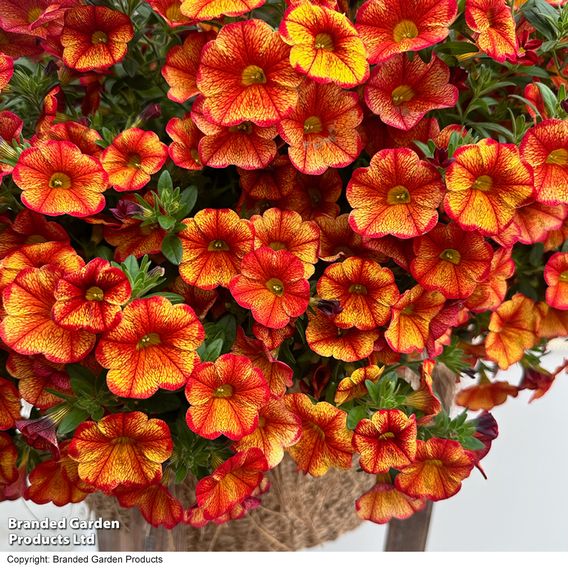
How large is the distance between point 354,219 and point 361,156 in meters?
0.11

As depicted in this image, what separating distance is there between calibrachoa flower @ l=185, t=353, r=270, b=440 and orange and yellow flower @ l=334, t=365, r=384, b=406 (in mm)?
89

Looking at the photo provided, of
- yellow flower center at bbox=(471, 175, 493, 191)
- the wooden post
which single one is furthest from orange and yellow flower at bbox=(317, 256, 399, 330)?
the wooden post

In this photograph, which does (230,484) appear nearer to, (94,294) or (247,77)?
(94,294)

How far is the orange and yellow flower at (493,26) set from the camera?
1.99ft

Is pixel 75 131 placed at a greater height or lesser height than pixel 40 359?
greater

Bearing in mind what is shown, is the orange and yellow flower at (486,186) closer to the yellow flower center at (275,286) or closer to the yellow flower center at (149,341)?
the yellow flower center at (275,286)

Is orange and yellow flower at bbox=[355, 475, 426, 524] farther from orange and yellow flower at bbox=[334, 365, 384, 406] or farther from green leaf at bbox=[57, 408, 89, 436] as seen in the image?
green leaf at bbox=[57, 408, 89, 436]

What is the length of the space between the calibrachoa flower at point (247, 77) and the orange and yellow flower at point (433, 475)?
323 mm

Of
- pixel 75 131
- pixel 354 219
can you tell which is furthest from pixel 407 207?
pixel 75 131

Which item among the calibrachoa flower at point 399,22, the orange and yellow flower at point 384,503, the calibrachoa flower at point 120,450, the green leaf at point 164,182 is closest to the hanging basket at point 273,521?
the orange and yellow flower at point 384,503

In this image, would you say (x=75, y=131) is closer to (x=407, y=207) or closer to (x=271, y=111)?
(x=271, y=111)
